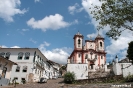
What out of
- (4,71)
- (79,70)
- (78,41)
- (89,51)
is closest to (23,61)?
(4,71)

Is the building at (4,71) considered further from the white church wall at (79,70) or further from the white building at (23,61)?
the white church wall at (79,70)

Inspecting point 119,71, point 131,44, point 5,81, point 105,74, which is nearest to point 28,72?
point 5,81

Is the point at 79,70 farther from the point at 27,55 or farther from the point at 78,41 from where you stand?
the point at 78,41

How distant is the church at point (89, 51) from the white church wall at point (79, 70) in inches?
395

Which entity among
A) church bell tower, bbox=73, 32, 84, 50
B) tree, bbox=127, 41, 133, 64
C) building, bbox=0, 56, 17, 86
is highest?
church bell tower, bbox=73, 32, 84, 50

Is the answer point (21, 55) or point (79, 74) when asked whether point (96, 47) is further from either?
point (21, 55)

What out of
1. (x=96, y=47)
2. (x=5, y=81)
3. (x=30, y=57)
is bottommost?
(x=5, y=81)

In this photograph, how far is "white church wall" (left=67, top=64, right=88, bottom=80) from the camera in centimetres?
3356

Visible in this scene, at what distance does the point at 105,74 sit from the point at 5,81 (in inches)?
751

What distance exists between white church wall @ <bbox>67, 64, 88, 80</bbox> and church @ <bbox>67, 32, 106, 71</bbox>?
10.0 m

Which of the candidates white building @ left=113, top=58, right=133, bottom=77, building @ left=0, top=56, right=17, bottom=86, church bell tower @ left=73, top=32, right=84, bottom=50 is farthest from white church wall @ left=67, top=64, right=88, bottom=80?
church bell tower @ left=73, top=32, right=84, bottom=50

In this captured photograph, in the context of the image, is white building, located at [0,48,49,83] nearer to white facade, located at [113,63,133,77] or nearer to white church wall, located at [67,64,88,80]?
white church wall, located at [67,64,88,80]

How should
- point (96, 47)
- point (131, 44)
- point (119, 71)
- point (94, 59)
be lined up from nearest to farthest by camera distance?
1. point (131, 44)
2. point (119, 71)
3. point (94, 59)
4. point (96, 47)

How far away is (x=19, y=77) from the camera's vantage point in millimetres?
35062
